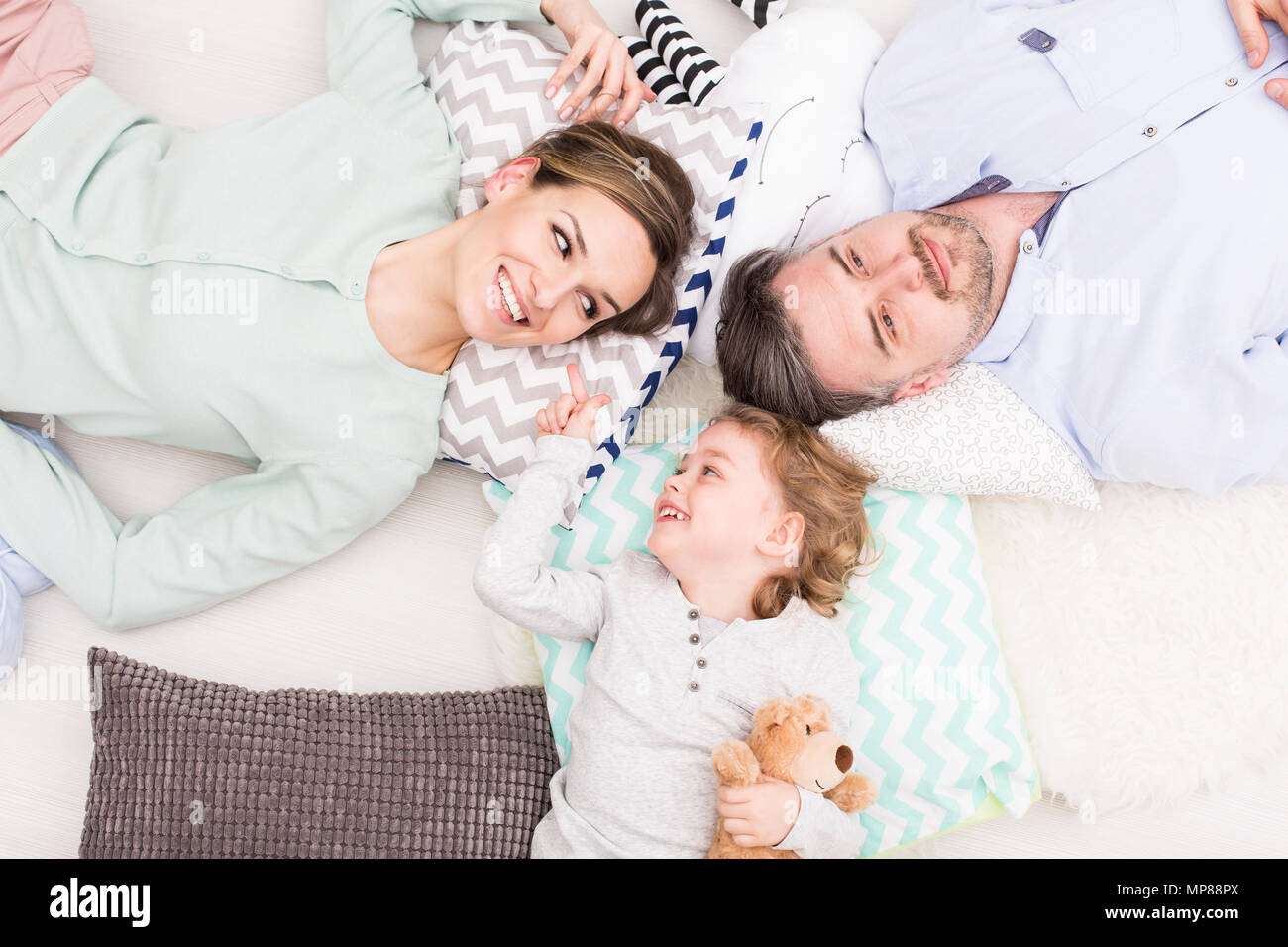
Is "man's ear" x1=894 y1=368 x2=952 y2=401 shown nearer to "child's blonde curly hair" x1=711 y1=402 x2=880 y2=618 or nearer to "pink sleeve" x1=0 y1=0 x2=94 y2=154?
"child's blonde curly hair" x1=711 y1=402 x2=880 y2=618

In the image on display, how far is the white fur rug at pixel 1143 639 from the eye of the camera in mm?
1783

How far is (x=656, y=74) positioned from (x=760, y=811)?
5.14ft

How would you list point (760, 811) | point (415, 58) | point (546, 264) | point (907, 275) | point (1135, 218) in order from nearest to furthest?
point (760, 811) → point (546, 264) → point (907, 275) → point (1135, 218) → point (415, 58)

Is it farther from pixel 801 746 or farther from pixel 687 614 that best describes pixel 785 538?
pixel 801 746

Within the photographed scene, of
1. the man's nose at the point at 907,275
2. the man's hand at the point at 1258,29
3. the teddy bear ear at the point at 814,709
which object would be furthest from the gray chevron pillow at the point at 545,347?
the man's hand at the point at 1258,29

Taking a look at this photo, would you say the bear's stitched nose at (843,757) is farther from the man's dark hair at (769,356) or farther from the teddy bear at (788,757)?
the man's dark hair at (769,356)

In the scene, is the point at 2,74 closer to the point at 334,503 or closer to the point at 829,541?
the point at 334,503

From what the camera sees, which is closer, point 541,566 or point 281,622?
point 541,566

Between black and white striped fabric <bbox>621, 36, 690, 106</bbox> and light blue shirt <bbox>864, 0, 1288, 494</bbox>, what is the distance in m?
0.53

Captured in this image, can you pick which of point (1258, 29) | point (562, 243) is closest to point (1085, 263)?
point (1258, 29)

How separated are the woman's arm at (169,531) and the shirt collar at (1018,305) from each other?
1285 mm

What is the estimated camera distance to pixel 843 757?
1.52 m

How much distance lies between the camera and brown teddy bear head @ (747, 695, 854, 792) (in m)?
1.49
